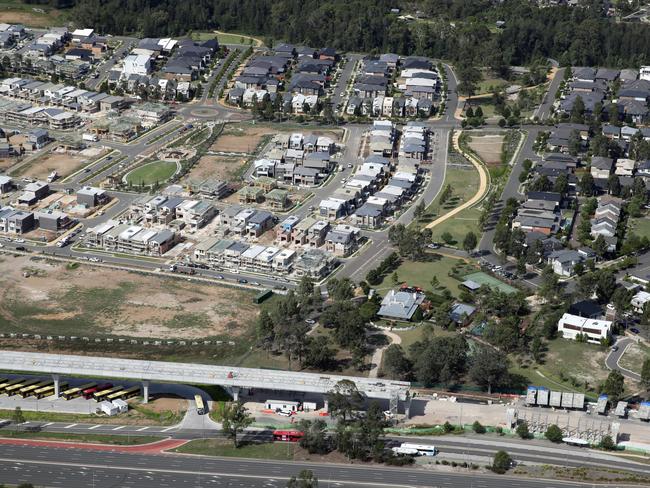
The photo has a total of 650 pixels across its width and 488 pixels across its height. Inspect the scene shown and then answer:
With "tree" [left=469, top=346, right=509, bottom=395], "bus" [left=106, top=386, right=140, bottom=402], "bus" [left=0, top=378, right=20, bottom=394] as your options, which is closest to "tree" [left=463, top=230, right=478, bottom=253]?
"tree" [left=469, top=346, right=509, bottom=395]

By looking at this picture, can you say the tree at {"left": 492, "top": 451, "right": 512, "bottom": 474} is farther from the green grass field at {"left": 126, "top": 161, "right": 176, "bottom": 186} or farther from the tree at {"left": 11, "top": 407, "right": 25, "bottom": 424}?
the green grass field at {"left": 126, "top": 161, "right": 176, "bottom": 186}

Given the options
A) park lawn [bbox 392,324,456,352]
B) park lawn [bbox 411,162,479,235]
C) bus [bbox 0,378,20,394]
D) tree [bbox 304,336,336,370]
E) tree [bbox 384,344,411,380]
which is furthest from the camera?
park lawn [bbox 411,162,479,235]

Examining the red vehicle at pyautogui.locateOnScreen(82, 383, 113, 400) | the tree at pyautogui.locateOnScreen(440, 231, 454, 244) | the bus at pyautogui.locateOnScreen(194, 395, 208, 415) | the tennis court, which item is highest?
the tree at pyautogui.locateOnScreen(440, 231, 454, 244)

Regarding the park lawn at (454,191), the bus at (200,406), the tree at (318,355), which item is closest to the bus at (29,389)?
the bus at (200,406)

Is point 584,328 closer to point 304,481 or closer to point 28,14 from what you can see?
point 304,481

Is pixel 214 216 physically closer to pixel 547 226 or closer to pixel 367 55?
pixel 547 226

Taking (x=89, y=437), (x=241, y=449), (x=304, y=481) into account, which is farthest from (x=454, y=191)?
(x=304, y=481)
